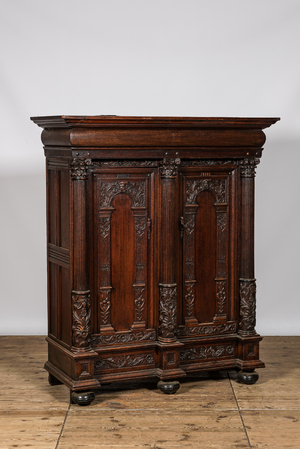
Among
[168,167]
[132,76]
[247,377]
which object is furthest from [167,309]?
[132,76]

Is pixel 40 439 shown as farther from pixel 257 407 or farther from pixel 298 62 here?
pixel 298 62

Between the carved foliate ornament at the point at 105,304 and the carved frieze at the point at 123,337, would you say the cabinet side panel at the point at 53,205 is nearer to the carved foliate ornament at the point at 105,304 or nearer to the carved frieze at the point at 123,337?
the carved foliate ornament at the point at 105,304

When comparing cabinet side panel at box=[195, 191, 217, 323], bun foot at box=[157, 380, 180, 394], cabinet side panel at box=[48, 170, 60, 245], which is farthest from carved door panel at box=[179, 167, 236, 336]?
cabinet side panel at box=[48, 170, 60, 245]

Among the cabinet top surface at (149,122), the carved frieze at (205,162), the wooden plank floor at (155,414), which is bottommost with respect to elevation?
the wooden plank floor at (155,414)

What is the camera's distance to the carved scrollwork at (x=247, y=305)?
15.9 feet

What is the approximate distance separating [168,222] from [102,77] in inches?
70.5

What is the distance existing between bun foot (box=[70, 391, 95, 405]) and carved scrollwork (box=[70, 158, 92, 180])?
3.90 ft

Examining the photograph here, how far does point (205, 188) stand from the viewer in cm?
473

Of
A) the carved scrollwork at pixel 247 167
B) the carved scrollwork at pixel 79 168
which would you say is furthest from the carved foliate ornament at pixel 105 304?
the carved scrollwork at pixel 247 167

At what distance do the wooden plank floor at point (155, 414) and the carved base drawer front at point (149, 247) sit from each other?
4.8 inches

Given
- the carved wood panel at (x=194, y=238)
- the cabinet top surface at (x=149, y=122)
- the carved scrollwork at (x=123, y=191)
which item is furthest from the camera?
the carved wood panel at (x=194, y=238)

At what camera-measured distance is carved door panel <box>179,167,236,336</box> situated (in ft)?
15.5

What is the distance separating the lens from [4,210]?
19.8 feet

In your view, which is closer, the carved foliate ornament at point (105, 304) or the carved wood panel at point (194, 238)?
the carved foliate ornament at point (105, 304)
